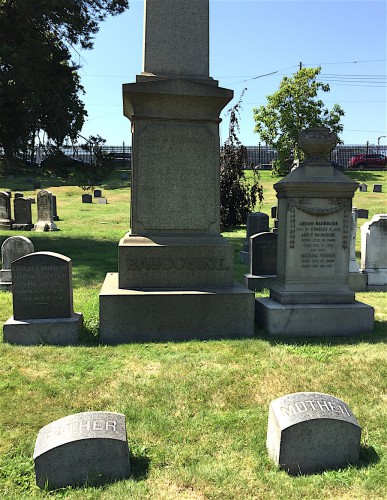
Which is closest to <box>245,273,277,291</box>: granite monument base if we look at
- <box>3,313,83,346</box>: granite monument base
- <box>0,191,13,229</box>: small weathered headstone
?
<box>3,313,83,346</box>: granite monument base

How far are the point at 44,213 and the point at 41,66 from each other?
688 centimetres

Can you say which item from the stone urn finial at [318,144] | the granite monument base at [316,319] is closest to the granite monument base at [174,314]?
the granite monument base at [316,319]

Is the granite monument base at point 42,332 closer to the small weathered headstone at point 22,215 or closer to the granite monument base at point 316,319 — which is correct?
the granite monument base at point 316,319

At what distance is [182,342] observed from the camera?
542 centimetres

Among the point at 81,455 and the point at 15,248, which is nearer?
the point at 81,455

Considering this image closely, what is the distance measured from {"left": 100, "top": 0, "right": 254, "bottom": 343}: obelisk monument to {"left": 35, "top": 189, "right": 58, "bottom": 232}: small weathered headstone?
1348 centimetres

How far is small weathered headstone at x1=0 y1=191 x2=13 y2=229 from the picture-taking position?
18766mm

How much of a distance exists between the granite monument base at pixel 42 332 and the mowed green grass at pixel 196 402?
0.52 feet

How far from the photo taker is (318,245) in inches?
238

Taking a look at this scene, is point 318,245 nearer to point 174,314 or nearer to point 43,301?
point 174,314

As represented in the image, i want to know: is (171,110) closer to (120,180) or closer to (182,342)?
(182,342)

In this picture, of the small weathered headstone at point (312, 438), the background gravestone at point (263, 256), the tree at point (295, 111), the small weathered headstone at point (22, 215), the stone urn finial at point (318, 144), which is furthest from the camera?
the tree at point (295, 111)

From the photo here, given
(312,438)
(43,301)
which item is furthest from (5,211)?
(312,438)

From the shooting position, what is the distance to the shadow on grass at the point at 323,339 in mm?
5469
